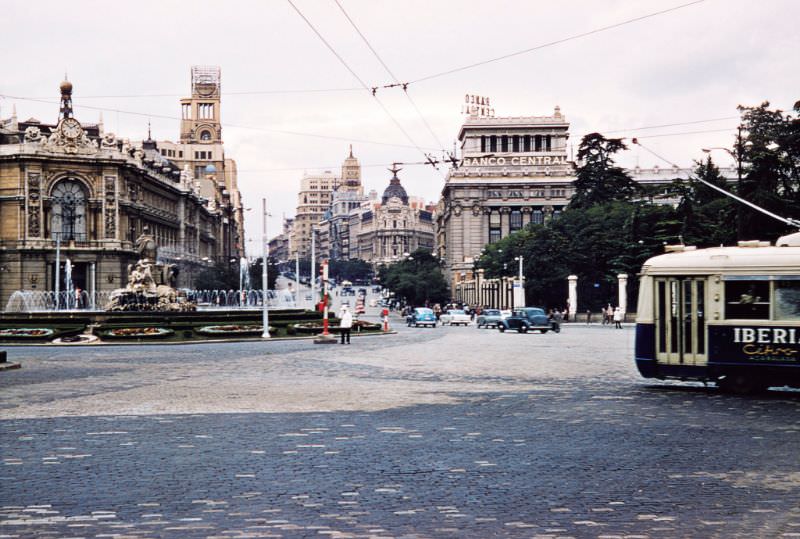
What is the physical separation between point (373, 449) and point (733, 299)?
416 inches

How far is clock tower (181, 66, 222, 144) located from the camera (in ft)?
612

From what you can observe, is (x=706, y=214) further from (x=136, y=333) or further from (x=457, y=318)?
(x=136, y=333)

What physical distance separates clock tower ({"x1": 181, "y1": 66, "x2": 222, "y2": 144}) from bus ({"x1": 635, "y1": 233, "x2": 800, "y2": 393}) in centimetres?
16950

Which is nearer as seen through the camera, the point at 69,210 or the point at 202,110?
the point at 69,210

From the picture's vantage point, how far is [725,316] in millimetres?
20797

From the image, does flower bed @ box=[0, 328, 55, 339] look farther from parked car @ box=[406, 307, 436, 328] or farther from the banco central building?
the banco central building

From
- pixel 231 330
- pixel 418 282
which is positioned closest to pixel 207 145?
pixel 418 282

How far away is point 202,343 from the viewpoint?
4438 centimetres

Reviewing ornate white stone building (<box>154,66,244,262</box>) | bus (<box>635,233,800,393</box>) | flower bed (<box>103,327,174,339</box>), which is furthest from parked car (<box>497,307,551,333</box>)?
ornate white stone building (<box>154,66,244,262</box>)

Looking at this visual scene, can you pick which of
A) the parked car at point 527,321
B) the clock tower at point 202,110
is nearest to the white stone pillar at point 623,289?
the parked car at point 527,321

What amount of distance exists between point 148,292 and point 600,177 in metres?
69.6

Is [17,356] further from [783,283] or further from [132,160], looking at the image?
[132,160]

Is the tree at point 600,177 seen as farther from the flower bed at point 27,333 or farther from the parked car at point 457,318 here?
the flower bed at point 27,333

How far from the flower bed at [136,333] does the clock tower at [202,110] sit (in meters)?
143
